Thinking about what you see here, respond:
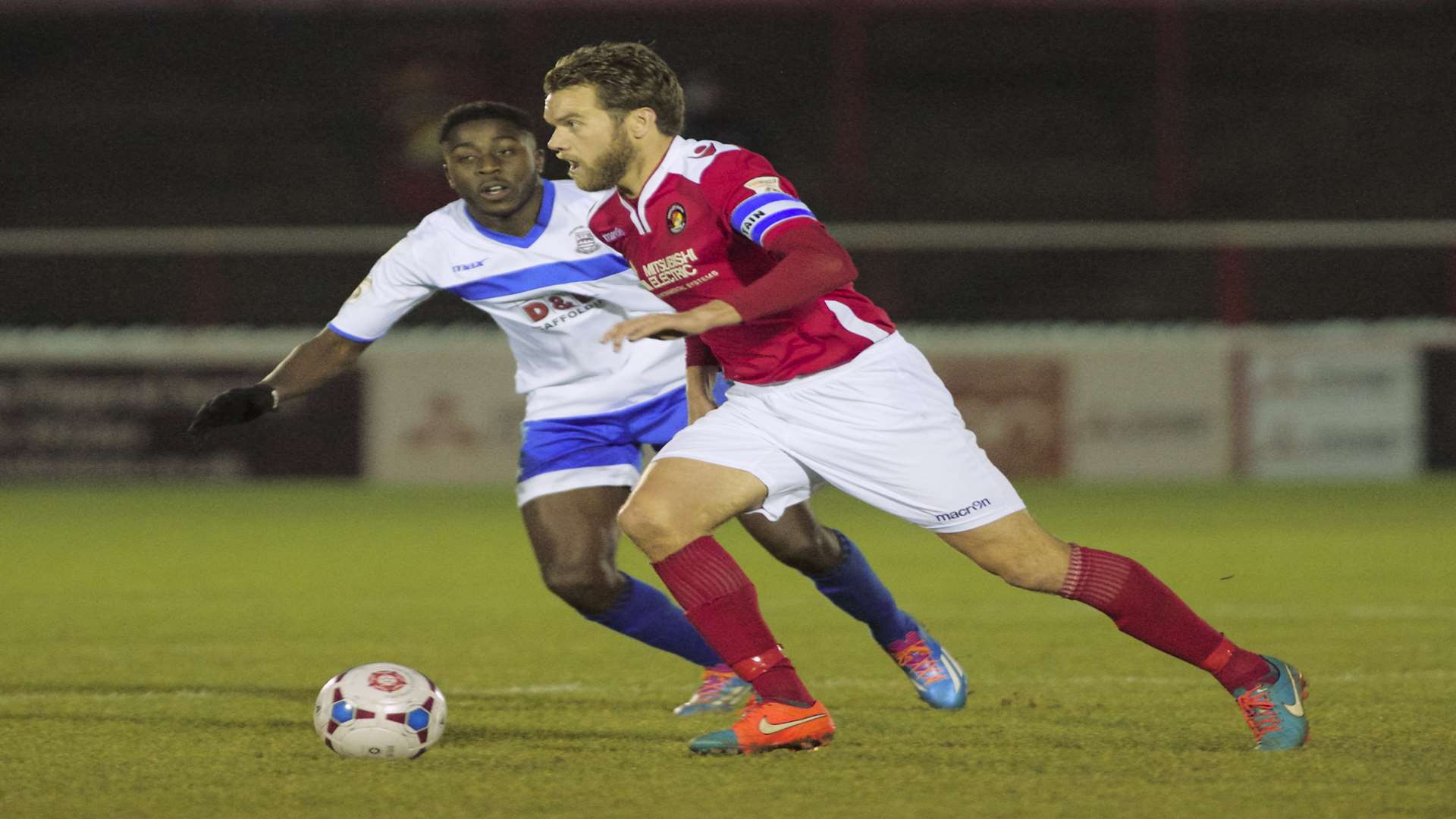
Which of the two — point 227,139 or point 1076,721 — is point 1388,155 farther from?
point 1076,721

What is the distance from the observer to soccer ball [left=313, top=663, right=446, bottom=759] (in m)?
4.83

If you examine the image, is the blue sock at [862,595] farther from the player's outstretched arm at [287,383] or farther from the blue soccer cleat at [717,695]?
the player's outstretched arm at [287,383]

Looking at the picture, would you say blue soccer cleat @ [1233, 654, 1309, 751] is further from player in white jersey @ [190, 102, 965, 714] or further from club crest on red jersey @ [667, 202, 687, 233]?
A: club crest on red jersey @ [667, 202, 687, 233]

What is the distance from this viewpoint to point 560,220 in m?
5.86

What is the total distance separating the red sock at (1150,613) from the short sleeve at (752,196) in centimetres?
103

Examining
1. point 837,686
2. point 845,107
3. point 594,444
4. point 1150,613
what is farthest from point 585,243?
point 845,107

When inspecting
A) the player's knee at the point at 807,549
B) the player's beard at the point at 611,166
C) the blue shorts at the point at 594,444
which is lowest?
the player's knee at the point at 807,549

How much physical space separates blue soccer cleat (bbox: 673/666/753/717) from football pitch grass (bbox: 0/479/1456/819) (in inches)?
3.0

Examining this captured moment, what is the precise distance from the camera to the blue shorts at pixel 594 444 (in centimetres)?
583

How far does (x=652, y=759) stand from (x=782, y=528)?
0.93 meters

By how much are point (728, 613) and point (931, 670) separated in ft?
3.52

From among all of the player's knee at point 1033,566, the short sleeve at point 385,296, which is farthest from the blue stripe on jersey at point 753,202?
the short sleeve at point 385,296

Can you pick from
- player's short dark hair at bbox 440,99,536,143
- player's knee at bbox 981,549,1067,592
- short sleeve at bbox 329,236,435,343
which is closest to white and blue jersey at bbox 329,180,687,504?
short sleeve at bbox 329,236,435,343

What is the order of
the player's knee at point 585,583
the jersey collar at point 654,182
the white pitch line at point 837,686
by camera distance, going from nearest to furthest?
the jersey collar at point 654,182 → the player's knee at point 585,583 → the white pitch line at point 837,686
